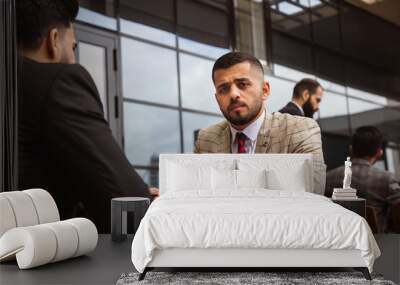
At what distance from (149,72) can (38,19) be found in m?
1.24

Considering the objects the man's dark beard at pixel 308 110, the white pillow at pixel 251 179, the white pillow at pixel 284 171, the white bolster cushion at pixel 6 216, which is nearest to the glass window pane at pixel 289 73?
the man's dark beard at pixel 308 110

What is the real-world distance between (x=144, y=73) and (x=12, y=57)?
130cm

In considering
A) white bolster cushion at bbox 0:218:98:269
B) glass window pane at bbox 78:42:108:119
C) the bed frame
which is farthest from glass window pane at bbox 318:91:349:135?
white bolster cushion at bbox 0:218:98:269

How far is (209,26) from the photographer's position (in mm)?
4871

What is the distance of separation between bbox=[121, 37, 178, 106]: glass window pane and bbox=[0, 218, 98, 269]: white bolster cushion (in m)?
1.66

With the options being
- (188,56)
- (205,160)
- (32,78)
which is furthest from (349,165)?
(32,78)

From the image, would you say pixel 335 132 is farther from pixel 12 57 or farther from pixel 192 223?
pixel 12 57

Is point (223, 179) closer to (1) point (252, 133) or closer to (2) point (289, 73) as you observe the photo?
(1) point (252, 133)

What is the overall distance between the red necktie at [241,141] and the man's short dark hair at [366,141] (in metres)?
1.03

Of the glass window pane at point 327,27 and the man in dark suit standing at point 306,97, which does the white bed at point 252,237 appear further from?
the glass window pane at point 327,27

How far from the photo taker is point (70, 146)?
456cm

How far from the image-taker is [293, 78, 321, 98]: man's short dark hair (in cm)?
478

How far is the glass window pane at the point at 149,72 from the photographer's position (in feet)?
15.8

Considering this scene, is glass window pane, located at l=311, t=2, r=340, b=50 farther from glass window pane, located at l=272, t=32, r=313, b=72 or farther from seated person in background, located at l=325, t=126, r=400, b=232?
seated person in background, located at l=325, t=126, r=400, b=232
